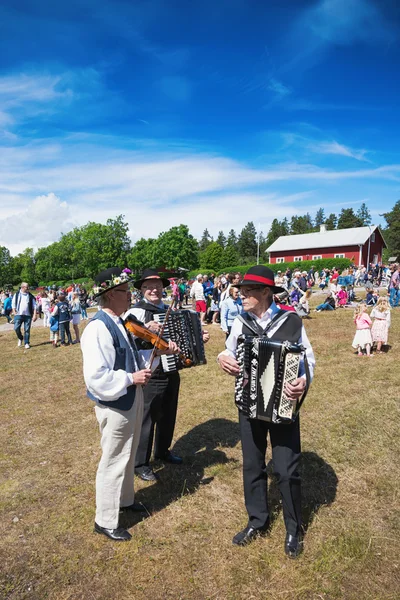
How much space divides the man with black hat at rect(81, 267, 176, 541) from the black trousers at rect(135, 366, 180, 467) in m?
0.88

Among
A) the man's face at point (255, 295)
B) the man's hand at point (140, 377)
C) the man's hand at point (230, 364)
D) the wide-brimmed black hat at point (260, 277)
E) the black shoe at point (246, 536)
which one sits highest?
→ the wide-brimmed black hat at point (260, 277)

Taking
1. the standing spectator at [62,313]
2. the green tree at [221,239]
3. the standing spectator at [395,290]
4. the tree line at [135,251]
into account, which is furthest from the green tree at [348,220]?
the standing spectator at [62,313]

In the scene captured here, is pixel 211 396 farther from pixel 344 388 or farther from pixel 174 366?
pixel 174 366

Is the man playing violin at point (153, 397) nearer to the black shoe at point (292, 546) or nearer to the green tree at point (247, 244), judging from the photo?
the black shoe at point (292, 546)

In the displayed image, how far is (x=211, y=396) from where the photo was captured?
25.5ft

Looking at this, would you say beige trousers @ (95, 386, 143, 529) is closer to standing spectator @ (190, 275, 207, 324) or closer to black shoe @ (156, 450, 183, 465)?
black shoe @ (156, 450, 183, 465)

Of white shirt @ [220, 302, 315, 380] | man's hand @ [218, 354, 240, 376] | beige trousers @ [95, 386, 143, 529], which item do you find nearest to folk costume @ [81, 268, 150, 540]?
beige trousers @ [95, 386, 143, 529]

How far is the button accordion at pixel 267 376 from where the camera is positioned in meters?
3.19

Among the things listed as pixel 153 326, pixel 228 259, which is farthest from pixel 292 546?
pixel 228 259

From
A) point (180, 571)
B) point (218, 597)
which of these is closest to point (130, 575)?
point (180, 571)

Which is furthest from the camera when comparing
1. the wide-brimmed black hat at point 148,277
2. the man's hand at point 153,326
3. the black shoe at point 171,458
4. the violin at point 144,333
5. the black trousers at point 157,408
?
the black shoe at point 171,458

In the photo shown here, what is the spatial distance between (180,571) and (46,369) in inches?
331

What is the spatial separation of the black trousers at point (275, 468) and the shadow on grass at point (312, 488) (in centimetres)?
41

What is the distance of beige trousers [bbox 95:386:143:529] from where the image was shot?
11.6 feet
